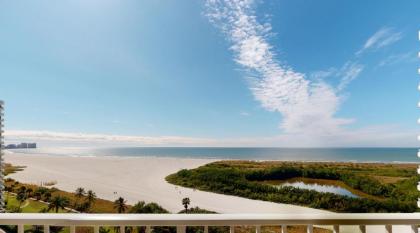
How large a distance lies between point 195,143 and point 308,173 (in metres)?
6.95

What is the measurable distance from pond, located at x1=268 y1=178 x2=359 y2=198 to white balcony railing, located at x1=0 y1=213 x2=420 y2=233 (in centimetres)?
875

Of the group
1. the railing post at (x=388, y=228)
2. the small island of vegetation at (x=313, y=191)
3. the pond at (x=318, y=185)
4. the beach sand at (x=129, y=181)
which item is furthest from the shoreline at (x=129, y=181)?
the railing post at (x=388, y=228)

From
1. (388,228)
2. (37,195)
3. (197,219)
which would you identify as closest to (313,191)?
(388,228)

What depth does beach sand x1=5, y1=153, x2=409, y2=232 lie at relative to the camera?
8750 millimetres

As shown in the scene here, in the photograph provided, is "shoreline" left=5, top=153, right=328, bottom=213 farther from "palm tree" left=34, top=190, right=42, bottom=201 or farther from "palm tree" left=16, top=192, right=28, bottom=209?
"palm tree" left=16, top=192, right=28, bottom=209

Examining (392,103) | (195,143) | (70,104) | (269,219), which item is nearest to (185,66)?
(70,104)

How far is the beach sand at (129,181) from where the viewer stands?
8.75 metres

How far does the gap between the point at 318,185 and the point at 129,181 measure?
788 cm

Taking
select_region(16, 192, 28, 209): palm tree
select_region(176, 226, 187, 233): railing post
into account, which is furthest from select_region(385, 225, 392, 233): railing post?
select_region(16, 192, 28, 209): palm tree

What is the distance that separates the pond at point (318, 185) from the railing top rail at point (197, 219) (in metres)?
8.76

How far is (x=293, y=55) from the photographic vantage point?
632 centimetres

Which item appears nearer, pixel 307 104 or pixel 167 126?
pixel 307 104

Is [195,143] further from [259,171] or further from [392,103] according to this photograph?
[392,103]

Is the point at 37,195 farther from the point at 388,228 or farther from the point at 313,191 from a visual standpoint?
the point at 388,228
